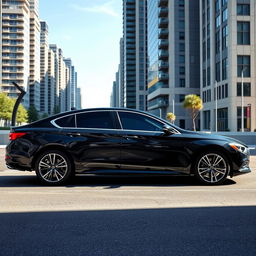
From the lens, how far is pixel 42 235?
3895 mm

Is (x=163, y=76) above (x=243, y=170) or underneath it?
above

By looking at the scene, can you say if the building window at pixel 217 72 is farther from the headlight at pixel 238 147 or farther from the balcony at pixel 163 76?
the headlight at pixel 238 147

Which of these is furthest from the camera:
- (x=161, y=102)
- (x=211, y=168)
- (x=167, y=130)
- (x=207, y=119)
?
(x=161, y=102)

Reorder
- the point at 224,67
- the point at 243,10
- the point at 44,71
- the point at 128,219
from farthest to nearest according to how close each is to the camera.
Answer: the point at 44,71
the point at 224,67
the point at 243,10
the point at 128,219

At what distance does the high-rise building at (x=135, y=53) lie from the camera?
128875 millimetres

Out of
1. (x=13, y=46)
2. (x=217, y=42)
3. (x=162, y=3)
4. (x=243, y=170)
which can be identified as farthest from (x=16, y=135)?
(x=13, y=46)

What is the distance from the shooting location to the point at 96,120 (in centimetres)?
728

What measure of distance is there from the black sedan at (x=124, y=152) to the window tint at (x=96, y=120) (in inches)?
2.1

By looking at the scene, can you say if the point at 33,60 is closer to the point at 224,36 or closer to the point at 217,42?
the point at 217,42

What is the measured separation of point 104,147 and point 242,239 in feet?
12.6

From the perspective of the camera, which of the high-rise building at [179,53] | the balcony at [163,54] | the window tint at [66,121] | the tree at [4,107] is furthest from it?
the tree at [4,107]

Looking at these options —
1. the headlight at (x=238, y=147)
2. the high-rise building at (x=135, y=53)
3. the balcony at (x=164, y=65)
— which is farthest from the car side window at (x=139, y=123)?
the high-rise building at (x=135, y=53)

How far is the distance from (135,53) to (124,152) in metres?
132

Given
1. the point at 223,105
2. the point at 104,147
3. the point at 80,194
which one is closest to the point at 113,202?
the point at 80,194
